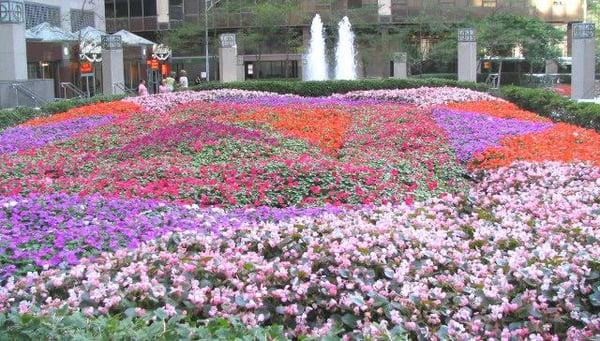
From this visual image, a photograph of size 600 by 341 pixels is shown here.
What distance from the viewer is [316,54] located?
4312cm

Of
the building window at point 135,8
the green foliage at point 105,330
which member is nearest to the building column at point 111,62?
the building window at point 135,8

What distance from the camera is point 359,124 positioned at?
1452 centimetres

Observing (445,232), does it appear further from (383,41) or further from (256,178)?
(383,41)

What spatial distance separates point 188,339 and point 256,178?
5.33m

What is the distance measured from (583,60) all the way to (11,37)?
16.3m

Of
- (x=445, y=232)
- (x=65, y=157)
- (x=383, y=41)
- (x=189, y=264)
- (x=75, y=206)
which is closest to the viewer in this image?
(x=189, y=264)

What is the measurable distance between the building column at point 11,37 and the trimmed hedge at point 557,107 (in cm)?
1329

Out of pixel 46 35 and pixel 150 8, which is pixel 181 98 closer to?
pixel 46 35

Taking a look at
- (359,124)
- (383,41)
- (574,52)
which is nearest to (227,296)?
(359,124)

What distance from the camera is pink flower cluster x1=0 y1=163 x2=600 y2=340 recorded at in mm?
3930

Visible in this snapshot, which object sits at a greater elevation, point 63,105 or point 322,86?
point 322,86

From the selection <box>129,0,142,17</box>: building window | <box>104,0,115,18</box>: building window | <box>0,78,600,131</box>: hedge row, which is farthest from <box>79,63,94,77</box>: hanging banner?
<box>104,0,115,18</box>: building window

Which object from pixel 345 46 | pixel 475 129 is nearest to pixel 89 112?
pixel 475 129

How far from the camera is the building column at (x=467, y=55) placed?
27516mm
